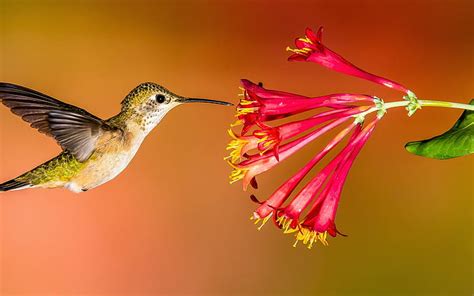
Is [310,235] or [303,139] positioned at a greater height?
[303,139]

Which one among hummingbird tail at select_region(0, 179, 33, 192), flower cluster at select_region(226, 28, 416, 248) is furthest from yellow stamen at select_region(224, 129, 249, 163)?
hummingbird tail at select_region(0, 179, 33, 192)

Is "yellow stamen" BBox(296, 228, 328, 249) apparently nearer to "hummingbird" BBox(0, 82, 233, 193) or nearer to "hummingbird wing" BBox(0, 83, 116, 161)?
"hummingbird" BBox(0, 82, 233, 193)

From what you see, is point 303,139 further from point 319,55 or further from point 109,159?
point 109,159

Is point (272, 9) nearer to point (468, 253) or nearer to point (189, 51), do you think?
point (189, 51)

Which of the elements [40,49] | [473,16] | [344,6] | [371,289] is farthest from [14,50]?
[473,16]

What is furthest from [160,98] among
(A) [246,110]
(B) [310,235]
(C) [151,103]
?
(B) [310,235]

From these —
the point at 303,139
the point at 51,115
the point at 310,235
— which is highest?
the point at 51,115

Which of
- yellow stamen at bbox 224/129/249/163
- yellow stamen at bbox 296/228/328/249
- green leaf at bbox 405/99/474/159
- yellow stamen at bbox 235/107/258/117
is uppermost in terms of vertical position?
yellow stamen at bbox 235/107/258/117
